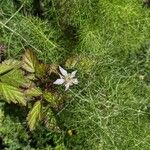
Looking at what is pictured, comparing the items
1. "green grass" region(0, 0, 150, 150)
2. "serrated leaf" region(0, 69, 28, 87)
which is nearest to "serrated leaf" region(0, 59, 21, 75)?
"serrated leaf" region(0, 69, 28, 87)

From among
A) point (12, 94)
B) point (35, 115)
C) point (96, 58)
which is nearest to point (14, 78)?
point (12, 94)

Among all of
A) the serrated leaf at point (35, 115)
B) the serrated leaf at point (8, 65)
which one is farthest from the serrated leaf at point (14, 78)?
the serrated leaf at point (35, 115)

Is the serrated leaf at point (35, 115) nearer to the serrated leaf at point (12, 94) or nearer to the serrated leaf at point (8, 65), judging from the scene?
the serrated leaf at point (12, 94)

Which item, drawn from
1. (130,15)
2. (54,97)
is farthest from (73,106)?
(130,15)

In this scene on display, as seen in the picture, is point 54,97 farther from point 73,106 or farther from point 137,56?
point 137,56

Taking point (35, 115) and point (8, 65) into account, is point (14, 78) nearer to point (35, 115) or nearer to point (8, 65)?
point (8, 65)
